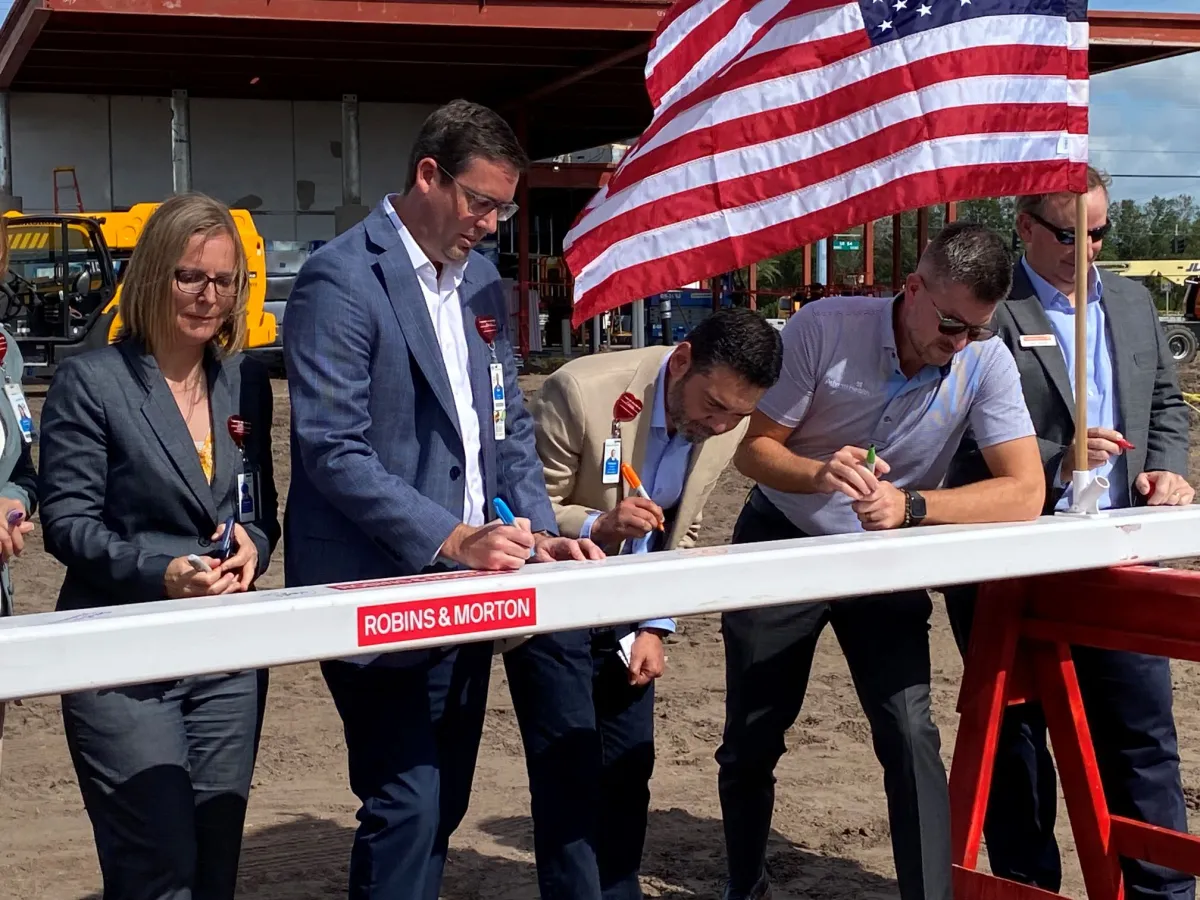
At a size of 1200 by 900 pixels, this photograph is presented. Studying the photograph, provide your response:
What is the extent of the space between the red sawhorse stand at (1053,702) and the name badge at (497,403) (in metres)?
1.32

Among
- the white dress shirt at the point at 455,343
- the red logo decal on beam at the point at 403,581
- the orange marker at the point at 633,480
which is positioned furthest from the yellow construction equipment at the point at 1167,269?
the red logo decal on beam at the point at 403,581

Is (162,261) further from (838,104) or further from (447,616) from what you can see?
(838,104)

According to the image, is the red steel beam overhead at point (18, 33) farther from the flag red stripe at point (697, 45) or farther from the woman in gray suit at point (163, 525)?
the woman in gray suit at point (163, 525)

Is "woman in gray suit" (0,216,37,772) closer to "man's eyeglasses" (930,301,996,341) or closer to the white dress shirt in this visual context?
the white dress shirt

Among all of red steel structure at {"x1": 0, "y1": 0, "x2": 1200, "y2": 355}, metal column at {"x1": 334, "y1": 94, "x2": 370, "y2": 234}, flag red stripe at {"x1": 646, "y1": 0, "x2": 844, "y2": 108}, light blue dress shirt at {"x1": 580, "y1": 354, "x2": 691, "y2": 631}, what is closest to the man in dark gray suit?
light blue dress shirt at {"x1": 580, "y1": 354, "x2": 691, "y2": 631}

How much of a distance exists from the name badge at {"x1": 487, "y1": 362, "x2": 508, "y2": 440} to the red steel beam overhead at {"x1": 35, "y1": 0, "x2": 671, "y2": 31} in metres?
16.5

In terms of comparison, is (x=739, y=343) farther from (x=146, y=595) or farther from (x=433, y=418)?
(x=146, y=595)

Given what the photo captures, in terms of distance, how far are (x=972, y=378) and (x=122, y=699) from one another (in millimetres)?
2296

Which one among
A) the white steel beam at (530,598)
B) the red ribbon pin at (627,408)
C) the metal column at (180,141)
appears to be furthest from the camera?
the metal column at (180,141)

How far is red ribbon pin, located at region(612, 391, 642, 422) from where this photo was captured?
12.7 ft

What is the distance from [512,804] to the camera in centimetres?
587

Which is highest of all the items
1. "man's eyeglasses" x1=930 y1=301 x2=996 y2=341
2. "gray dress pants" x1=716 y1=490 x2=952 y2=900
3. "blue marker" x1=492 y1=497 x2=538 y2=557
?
"man's eyeglasses" x1=930 y1=301 x2=996 y2=341

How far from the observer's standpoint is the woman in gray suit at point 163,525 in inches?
122

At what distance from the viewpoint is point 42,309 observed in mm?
17281
